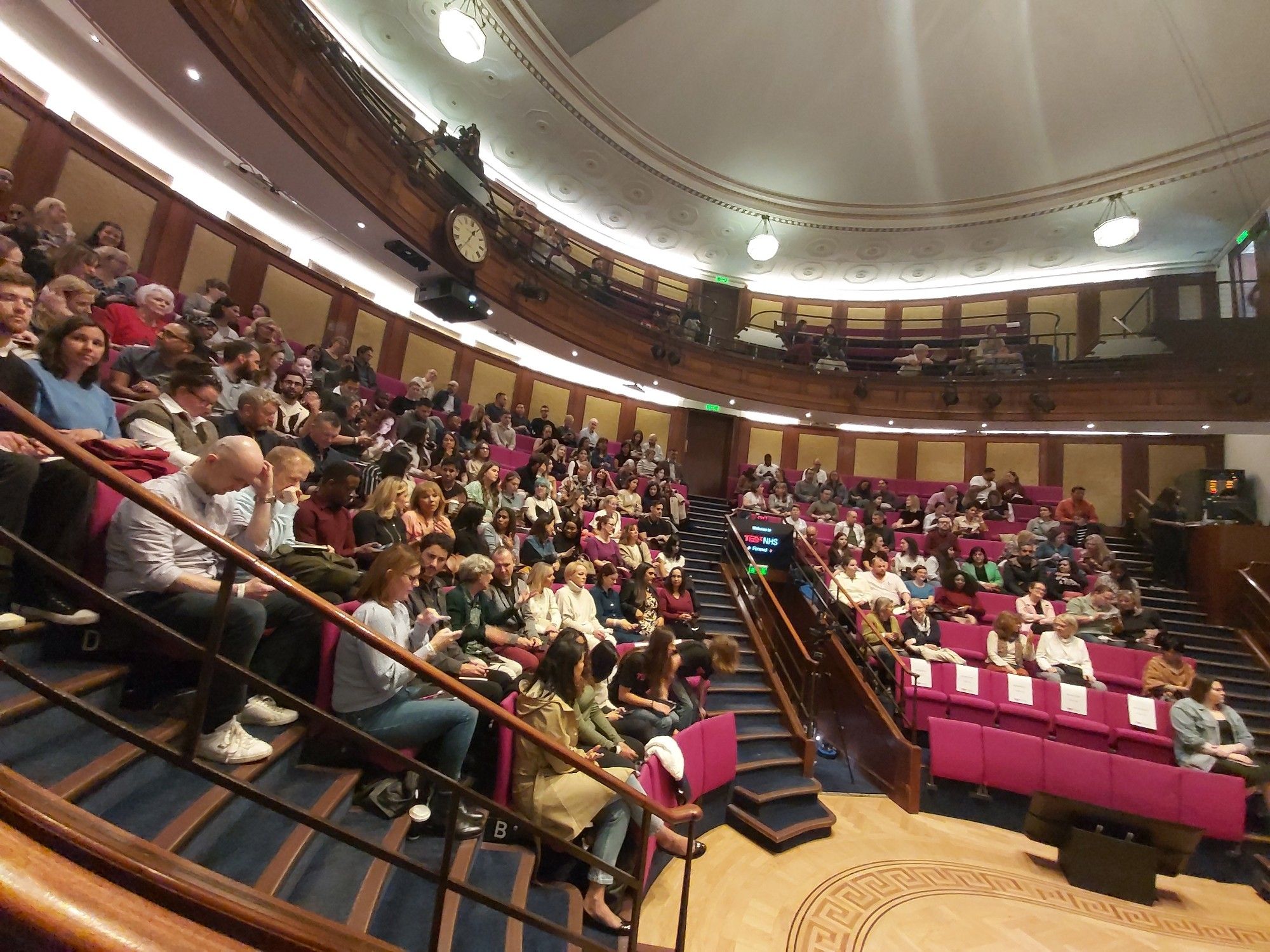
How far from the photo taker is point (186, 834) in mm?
1190

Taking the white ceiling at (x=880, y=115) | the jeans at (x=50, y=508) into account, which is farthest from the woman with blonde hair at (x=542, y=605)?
the white ceiling at (x=880, y=115)

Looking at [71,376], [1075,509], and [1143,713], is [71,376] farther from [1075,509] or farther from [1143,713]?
[1075,509]

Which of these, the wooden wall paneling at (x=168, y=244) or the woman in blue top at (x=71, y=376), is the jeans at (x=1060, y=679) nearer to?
the woman in blue top at (x=71, y=376)

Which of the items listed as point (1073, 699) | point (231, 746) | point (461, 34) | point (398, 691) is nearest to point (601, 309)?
point (461, 34)

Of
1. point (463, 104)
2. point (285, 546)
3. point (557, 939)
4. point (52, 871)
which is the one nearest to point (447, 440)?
point (285, 546)

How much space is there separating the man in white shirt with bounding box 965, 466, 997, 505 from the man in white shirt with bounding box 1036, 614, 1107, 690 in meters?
3.78

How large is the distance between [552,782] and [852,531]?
5.86m

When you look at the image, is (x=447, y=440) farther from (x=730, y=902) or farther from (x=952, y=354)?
(x=952, y=354)

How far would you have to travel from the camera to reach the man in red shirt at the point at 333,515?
2.49m

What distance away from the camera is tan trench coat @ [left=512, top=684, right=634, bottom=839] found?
2057mm

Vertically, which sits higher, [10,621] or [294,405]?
[294,405]

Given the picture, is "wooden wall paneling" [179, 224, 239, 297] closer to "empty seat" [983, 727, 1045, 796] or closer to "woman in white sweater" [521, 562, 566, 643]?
"woman in white sweater" [521, 562, 566, 643]

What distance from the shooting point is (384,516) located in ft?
9.46

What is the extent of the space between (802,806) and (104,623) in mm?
3629
